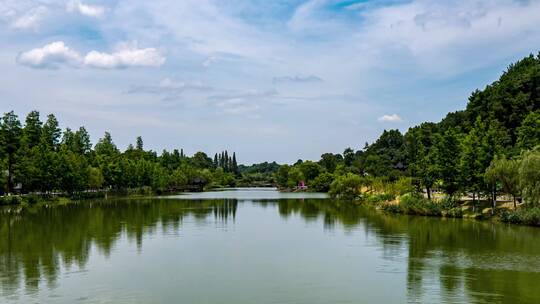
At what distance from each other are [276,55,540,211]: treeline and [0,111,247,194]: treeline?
3816cm

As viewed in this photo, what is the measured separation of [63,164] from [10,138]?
8335 millimetres

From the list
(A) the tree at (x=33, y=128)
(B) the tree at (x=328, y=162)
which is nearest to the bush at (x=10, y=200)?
(A) the tree at (x=33, y=128)

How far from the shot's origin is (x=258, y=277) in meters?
22.7

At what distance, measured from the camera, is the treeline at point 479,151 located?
4176cm

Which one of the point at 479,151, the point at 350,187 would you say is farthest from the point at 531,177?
the point at 350,187

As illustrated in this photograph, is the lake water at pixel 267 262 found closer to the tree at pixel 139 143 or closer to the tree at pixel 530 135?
the tree at pixel 530 135

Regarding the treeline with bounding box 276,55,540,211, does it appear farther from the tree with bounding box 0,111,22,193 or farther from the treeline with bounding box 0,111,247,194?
the tree with bounding box 0,111,22,193

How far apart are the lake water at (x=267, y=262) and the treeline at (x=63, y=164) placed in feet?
85.6

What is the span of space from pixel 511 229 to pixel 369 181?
45596 mm

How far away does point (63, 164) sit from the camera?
7381 centimetres

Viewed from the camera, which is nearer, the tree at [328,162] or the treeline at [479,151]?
the treeline at [479,151]

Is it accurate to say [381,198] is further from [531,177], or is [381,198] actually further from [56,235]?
[56,235]

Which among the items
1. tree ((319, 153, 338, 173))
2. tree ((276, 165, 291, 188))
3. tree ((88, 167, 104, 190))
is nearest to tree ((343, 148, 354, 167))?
tree ((319, 153, 338, 173))

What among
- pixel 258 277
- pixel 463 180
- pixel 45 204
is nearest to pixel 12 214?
pixel 45 204
